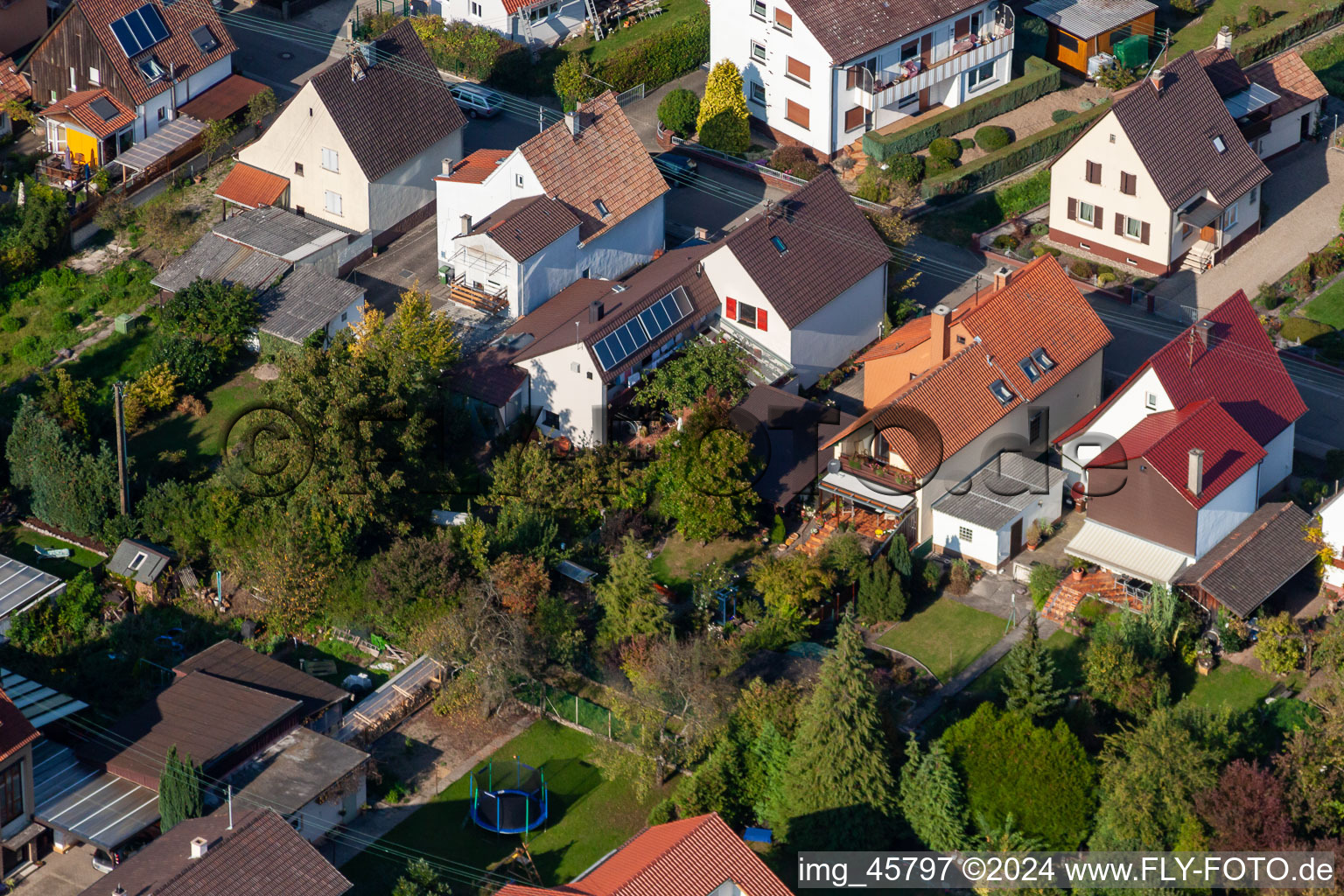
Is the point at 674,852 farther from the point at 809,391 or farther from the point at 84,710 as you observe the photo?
the point at 809,391

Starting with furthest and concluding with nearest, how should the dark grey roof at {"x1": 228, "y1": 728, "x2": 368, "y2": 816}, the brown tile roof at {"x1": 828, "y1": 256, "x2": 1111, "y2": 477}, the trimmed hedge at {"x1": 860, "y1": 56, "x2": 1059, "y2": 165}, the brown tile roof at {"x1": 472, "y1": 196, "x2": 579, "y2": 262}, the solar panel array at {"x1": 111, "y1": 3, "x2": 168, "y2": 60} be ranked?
the trimmed hedge at {"x1": 860, "y1": 56, "x2": 1059, "y2": 165}, the solar panel array at {"x1": 111, "y1": 3, "x2": 168, "y2": 60}, the brown tile roof at {"x1": 472, "y1": 196, "x2": 579, "y2": 262}, the brown tile roof at {"x1": 828, "y1": 256, "x2": 1111, "y2": 477}, the dark grey roof at {"x1": 228, "y1": 728, "x2": 368, "y2": 816}

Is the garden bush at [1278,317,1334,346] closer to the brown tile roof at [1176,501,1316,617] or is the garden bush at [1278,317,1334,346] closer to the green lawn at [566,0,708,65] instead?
the brown tile roof at [1176,501,1316,617]

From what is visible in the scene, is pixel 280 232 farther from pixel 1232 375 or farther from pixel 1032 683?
pixel 1232 375

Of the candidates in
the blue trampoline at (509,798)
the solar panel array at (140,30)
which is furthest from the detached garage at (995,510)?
the solar panel array at (140,30)

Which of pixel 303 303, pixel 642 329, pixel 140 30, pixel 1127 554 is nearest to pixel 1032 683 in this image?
pixel 1127 554

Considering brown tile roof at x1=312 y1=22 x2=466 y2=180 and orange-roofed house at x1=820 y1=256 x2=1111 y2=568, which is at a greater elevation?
brown tile roof at x1=312 y1=22 x2=466 y2=180

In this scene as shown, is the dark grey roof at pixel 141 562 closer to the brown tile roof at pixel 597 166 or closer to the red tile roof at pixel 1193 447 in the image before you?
the brown tile roof at pixel 597 166

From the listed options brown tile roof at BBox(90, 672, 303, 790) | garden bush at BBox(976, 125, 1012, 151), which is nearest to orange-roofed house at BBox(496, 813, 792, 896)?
brown tile roof at BBox(90, 672, 303, 790)
